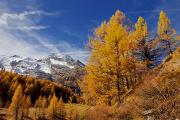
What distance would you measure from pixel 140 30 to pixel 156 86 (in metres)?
28.7

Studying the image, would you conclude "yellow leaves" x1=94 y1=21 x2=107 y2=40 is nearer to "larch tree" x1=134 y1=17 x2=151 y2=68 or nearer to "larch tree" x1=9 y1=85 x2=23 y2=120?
"larch tree" x1=134 y1=17 x2=151 y2=68

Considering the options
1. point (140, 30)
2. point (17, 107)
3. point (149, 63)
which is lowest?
point (17, 107)

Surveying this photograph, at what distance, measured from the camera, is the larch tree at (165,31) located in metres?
53.0

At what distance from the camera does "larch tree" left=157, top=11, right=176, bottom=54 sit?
5297 cm

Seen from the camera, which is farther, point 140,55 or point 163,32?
point 163,32

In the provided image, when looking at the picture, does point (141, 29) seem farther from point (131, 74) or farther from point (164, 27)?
point (131, 74)

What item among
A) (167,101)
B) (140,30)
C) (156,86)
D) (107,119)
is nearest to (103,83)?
(107,119)

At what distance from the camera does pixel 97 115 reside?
2925 cm

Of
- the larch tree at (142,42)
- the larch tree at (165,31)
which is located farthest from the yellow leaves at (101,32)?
the larch tree at (165,31)

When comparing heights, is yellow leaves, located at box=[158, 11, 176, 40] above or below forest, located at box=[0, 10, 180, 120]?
above

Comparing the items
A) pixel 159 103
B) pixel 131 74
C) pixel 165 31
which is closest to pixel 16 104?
pixel 165 31

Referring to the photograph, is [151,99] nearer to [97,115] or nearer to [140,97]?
[140,97]

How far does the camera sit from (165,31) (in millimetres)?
54281

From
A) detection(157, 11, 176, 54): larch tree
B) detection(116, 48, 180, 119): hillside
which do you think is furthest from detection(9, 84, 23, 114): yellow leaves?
detection(116, 48, 180, 119): hillside
